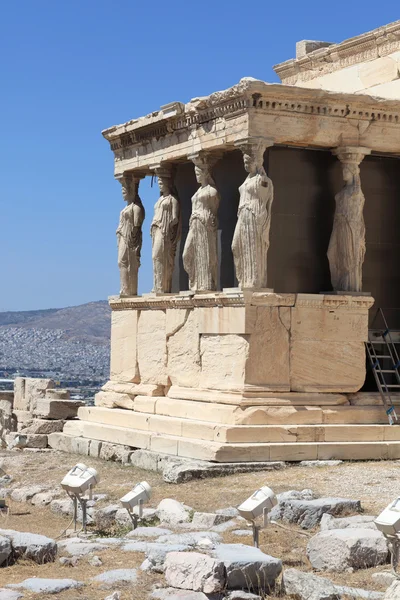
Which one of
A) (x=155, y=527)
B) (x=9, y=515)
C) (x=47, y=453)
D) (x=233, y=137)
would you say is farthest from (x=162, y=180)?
(x=155, y=527)

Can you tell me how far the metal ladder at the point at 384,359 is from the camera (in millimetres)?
15406

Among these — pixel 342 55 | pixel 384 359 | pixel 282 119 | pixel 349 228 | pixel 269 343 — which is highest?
pixel 342 55

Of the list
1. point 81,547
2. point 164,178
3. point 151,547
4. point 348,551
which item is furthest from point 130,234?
point 348,551

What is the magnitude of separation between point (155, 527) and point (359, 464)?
13.5 ft

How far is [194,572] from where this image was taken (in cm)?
834

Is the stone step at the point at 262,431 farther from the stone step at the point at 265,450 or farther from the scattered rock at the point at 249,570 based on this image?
the scattered rock at the point at 249,570

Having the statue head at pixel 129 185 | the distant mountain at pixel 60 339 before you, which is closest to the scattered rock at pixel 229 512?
the statue head at pixel 129 185

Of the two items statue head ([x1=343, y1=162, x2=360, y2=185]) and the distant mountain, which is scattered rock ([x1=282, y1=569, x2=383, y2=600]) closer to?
statue head ([x1=343, y1=162, x2=360, y2=185])

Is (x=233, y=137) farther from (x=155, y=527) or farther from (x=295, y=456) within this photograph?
(x=155, y=527)

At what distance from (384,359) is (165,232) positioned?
346cm

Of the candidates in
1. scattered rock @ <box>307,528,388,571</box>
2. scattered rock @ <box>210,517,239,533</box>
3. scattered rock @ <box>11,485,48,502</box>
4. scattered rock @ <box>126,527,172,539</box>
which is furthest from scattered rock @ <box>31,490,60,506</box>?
scattered rock @ <box>307,528,388,571</box>

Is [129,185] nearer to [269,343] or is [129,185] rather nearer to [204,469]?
[269,343]

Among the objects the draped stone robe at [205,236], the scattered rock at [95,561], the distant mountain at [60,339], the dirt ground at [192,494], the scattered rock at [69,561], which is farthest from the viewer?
the distant mountain at [60,339]

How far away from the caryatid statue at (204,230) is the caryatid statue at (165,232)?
1165 mm
